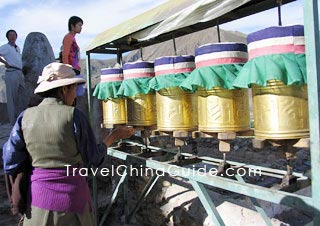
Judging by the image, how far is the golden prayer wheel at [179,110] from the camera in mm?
2920

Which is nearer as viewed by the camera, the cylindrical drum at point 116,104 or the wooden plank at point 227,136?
the wooden plank at point 227,136

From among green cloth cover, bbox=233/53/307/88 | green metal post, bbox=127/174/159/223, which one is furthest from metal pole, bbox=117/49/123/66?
green cloth cover, bbox=233/53/307/88

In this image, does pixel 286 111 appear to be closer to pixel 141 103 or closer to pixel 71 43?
pixel 141 103

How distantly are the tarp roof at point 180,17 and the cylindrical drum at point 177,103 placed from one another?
29 centimetres

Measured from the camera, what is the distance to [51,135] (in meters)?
2.19

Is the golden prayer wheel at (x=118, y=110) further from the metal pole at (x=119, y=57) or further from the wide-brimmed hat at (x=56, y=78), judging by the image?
the wide-brimmed hat at (x=56, y=78)

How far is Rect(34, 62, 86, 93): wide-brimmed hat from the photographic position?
2265 millimetres

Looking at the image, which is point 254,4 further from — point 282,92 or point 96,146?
point 96,146

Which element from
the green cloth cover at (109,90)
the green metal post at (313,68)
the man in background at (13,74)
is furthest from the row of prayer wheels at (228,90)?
the man in background at (13,74)

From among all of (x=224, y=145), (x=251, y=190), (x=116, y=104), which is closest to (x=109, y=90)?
(x=116, y=104)

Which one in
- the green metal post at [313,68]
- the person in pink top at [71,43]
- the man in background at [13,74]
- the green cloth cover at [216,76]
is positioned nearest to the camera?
the green metal post at [313,68]

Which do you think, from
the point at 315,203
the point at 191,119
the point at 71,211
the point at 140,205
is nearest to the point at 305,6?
the point at 315,203

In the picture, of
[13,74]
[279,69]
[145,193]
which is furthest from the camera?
[13,74]

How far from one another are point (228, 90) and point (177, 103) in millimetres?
573
